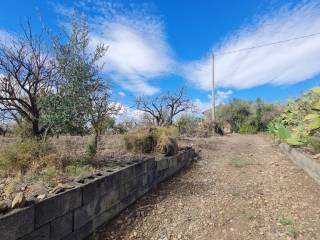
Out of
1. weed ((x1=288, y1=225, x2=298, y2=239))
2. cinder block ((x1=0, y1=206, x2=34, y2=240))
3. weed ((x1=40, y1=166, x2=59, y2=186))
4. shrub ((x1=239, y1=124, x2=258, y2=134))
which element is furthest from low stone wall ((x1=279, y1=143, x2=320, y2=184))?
shrub ((x1=239, y1=124, x2=258, y2=134))

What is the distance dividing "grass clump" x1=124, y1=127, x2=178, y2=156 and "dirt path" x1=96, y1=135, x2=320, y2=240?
2.15 ft

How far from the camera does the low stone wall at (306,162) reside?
4.60m

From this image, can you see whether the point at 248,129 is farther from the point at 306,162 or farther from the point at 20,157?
the point at 20,157

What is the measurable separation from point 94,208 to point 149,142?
9.16 feet

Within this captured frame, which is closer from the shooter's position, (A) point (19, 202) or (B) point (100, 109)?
(A) point (19, 202)

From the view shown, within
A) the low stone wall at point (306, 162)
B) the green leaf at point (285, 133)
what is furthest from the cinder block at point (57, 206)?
the green leaf at point (285, 133)

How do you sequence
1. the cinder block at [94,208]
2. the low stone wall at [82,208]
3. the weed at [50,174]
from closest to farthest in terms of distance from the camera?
the low stone wall at [82,208] < the cinder block at [94,208] < the weed at [50,174]

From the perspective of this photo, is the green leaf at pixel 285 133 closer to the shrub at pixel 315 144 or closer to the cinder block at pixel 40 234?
the shrub at pixel 315 144

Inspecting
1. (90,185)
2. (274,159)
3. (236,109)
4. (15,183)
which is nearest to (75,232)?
(90,185)

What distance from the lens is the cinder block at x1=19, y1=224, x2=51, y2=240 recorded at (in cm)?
209

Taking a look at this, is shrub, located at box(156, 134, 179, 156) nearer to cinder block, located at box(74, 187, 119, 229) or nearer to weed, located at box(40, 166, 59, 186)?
cinder block, located at box(74, 187, 119, 229)

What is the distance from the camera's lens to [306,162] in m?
5.30

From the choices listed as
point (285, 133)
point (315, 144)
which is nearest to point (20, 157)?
point (315, 144)

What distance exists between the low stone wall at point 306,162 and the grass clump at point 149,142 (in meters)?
2.76
